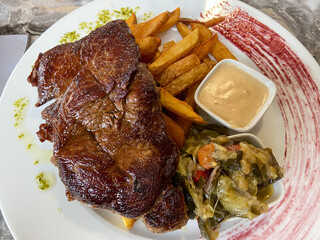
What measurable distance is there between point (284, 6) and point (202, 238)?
3510 mm

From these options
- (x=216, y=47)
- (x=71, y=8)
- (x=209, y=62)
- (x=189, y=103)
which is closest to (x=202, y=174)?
(x=189, y=103)

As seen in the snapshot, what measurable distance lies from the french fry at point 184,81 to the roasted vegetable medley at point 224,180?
69cm

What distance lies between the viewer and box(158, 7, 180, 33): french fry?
3564 millimetres

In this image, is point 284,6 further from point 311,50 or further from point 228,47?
point 228,47

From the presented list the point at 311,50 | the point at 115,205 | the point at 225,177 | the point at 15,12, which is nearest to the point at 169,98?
the point at 225,177

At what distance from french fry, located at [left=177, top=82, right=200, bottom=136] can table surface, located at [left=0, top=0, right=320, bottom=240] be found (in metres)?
2.01

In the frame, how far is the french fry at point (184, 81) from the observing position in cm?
311

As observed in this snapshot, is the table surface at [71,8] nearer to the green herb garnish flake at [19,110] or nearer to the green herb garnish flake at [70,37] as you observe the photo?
the green herb garnish flake at [70,37]

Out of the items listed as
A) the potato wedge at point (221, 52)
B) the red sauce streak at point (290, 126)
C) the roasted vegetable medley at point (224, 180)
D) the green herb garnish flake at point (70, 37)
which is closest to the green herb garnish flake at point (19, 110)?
the green herb garnish flake at point (70, 37)

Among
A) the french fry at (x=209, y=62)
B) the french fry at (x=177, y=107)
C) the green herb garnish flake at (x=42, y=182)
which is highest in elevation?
the french fry at (x=209, y=62)

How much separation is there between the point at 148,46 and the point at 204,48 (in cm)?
64

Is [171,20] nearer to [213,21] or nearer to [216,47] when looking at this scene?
[213,21]

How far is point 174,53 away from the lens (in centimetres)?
317

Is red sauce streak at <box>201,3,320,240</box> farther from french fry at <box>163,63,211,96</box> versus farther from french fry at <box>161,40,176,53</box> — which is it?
french fry at <box>163,63,211,96</box>
